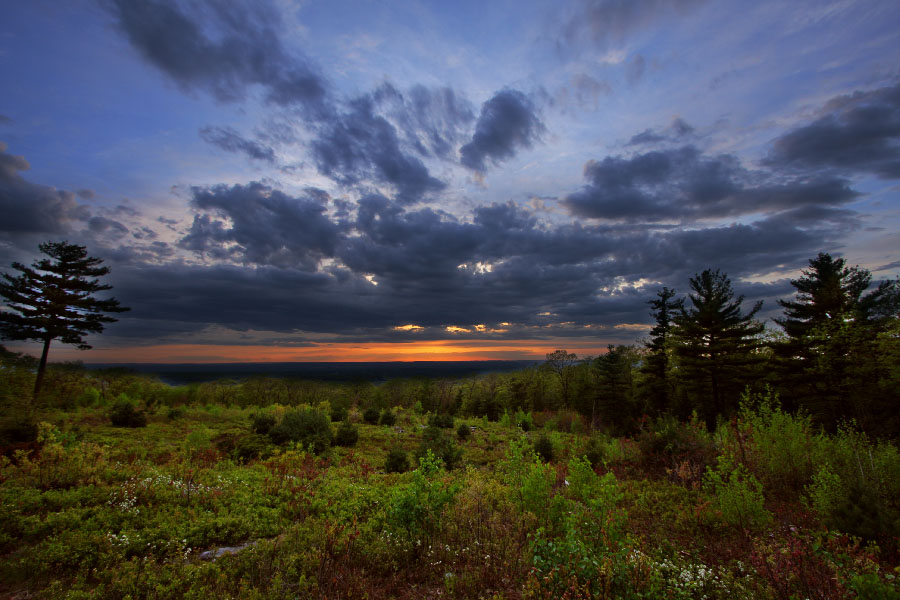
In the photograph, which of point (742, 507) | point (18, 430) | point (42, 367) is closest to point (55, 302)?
point (42, 367)

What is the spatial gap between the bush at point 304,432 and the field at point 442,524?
1.28 meters

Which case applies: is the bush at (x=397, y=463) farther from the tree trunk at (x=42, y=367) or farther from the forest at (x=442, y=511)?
the tree trunk at (x=42, y=367)

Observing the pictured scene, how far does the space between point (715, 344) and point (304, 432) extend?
81.6 feet

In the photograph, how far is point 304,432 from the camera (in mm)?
12555

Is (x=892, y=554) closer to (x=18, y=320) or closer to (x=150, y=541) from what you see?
(x=150, y=541)

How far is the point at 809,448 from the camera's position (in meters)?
8.80

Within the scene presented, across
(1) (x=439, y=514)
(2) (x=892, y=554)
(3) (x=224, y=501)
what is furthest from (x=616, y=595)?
(3) (x=224, y=501)

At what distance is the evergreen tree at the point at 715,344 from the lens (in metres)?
22.3

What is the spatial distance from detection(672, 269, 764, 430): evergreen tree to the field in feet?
48.1

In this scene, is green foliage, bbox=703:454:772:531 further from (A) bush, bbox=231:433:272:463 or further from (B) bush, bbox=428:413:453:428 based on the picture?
(B) bush, bbox=428:413:453:428

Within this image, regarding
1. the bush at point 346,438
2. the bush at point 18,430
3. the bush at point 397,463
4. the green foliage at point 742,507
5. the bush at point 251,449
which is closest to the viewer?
the green foliage at point 742,507

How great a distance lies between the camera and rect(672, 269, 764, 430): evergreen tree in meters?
22.3

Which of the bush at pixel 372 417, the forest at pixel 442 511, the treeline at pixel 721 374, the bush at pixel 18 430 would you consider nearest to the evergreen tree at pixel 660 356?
the treeline at pixel 721 374

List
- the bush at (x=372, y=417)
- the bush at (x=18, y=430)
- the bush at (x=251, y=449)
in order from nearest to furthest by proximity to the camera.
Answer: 1. the bush at (x=18, y=430)
2. the bush at (x=251, y=449)
3. the bush at (x=372, y=417)
